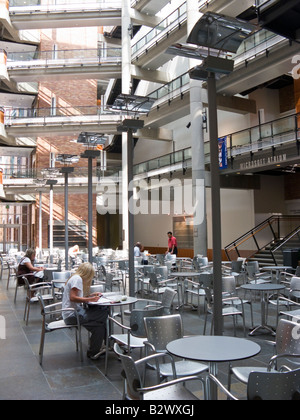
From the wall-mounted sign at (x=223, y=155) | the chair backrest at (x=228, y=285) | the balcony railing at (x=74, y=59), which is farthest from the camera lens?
the balcony railing at (x=74, y=59)

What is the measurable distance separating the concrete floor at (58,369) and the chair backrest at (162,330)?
0.66 m

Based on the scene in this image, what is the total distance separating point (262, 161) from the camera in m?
14.1

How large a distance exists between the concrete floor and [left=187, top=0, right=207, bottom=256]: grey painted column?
8.64m

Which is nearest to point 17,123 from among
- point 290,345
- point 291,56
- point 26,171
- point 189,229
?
point 26,171

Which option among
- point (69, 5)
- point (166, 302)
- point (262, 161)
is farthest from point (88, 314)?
point (69, 5)

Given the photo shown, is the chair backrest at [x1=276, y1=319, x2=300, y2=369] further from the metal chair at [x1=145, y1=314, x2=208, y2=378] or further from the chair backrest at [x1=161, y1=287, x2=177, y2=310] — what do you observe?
the chair backrest at [x1=161, y1=287, x2=177, y2=310]

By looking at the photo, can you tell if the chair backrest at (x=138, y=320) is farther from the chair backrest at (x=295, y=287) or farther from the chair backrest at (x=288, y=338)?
the chair backrest at (x=295, y=287)

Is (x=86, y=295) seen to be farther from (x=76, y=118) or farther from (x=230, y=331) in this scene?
(x=76, y=118)

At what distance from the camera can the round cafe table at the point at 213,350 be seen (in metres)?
2.71

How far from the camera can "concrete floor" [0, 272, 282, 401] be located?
372 centimetres

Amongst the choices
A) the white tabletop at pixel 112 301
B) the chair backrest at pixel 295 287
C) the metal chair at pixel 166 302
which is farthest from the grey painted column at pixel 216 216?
the chair backrest at pixel 295 287

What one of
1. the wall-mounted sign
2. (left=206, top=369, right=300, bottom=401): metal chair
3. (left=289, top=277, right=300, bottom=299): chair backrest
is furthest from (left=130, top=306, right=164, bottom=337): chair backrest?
the wall-mounted sign
